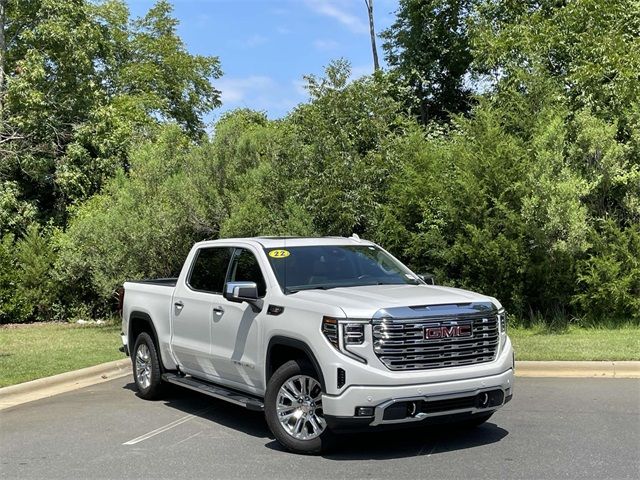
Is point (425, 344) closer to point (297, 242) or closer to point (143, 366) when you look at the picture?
point (297, 242)

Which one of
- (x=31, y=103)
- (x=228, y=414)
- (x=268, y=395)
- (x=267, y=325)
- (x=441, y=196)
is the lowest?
(x=228, y=414)

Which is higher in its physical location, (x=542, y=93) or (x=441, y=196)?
(x=542, y=93)

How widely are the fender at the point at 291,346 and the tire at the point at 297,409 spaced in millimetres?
145

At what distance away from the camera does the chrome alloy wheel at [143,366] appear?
882 cm

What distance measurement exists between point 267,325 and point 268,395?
0.65m

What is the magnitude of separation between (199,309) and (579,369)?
535cm

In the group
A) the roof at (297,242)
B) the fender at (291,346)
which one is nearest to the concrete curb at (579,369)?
the roof at (297,242)

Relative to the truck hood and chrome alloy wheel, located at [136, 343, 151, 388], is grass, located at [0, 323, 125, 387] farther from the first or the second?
the truck hood

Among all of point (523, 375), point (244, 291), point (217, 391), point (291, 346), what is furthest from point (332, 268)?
point (523, 375)

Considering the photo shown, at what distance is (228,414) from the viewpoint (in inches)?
318

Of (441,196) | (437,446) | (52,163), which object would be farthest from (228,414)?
(52,163)

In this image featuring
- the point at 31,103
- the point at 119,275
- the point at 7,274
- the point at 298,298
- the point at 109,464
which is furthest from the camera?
the point at 31,103

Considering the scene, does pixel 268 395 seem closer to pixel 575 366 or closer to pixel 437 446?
pixel 437 446

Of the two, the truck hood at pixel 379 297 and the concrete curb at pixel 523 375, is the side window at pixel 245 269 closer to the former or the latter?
the truck hood at pixel 379 297
